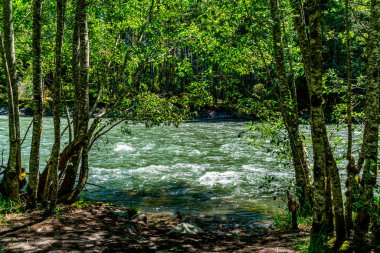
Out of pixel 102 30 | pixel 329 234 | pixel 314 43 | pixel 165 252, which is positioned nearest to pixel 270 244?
pixel 329 234

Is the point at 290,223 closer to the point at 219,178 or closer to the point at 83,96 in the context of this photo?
the point at 83,96

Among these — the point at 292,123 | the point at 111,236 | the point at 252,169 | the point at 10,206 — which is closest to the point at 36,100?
the point at 10,206

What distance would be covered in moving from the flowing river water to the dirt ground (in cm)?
156

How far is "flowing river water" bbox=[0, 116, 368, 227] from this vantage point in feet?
46.1

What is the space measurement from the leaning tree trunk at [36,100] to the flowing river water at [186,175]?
2332 mm

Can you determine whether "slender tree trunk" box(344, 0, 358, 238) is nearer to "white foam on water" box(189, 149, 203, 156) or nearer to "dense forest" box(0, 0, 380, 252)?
"dense forest" box(0, 0, 380, 252)

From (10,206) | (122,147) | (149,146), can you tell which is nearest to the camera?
(10,206)

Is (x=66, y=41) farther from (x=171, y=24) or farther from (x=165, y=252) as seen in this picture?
(x=165, y=252)

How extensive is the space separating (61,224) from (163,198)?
21.1 feet

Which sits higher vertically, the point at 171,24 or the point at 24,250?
the point at 171,24

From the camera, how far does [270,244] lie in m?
8.38

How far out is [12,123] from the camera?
9.88m

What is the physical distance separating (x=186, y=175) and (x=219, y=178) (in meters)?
1.82

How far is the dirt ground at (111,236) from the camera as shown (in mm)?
7668
